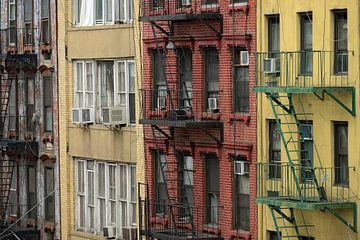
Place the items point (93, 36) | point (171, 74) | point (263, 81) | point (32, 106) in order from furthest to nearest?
point (32, 106) → point (93, 36) → point (171, 74) → point (263, 81)

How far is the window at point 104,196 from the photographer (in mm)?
57938

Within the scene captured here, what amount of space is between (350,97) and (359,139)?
1076mm

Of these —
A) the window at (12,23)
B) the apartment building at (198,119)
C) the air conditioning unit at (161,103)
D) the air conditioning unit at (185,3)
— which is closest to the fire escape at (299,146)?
the apartment building at (198,119)

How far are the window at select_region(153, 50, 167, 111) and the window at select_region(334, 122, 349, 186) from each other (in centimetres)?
830

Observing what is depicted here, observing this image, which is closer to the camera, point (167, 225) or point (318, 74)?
point (318, 74)

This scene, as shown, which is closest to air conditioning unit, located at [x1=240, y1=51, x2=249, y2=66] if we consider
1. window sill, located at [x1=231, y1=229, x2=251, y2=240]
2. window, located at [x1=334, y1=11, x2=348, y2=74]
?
window, located at [x1=334, y1=11, x2=348, y2=74]

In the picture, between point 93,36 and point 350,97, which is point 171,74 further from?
point 350,97

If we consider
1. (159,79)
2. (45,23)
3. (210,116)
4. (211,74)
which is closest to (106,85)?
(159,79)

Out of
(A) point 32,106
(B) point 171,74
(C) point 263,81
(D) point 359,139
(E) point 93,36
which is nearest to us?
(D) point 359,139

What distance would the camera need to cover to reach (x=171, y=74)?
54.7 meters

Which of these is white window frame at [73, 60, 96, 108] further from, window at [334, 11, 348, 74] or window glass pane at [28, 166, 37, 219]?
window at [334, 11, 348, 74]

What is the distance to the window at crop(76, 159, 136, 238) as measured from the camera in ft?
190

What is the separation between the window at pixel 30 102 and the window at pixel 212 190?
11.7m

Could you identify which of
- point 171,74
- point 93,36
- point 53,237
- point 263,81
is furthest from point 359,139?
point 53,237
